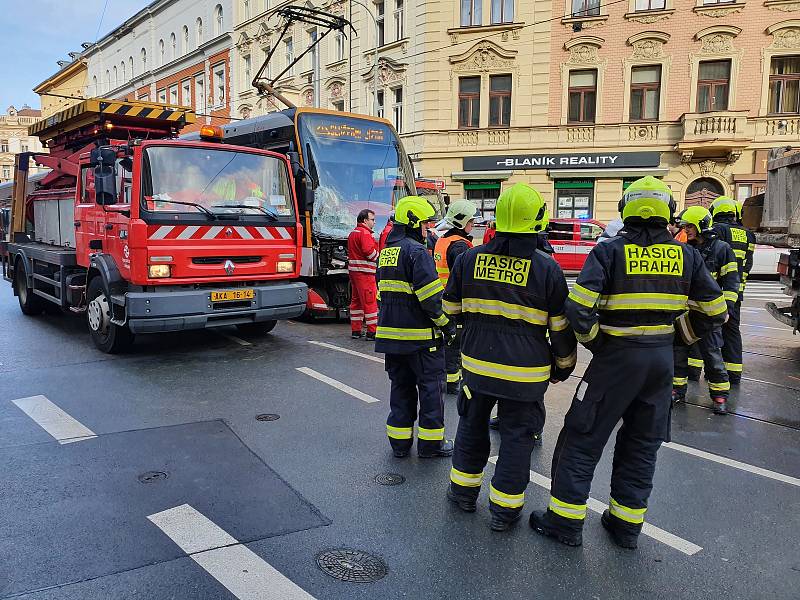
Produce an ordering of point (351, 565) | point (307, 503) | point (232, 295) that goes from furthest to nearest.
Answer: point (232, 295), point (307, 503), point (351, 565)

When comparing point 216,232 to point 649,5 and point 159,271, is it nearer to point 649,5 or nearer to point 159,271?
point 159,271

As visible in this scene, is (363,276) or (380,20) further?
(380,20)

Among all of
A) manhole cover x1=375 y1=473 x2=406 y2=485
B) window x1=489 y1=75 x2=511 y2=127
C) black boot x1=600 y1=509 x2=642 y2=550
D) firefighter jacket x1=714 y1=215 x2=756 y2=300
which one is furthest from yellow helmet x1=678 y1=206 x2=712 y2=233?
window x1=489 y1=75 x2=511 y2=127

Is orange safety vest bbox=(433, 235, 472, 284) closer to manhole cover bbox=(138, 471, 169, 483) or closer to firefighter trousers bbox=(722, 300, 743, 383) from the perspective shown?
firefighter trousers bbox=(722, 300, 743, 383)

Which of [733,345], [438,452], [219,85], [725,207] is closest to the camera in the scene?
[438,452]

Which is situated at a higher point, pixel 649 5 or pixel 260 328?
pixel 649 5

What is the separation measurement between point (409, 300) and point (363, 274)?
4.45m

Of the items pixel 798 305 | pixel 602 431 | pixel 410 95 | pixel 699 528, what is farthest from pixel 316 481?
pixel 410 95

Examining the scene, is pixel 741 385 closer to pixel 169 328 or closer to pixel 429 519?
pixel 429 519

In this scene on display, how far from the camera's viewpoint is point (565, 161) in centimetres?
2289

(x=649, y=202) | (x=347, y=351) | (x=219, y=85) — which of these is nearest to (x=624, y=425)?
(x=649, y=202)

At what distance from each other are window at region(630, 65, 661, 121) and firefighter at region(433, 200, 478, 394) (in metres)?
19.1

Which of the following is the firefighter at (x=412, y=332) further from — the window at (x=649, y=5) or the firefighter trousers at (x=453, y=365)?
the window at (x=649, y=5)

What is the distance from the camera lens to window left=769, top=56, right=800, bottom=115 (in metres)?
21.1
